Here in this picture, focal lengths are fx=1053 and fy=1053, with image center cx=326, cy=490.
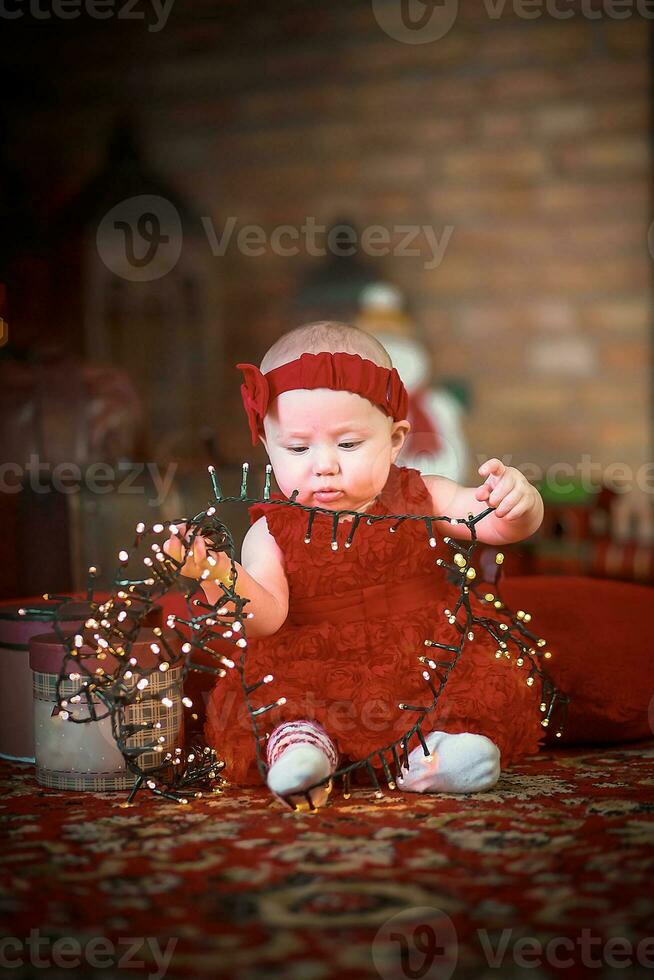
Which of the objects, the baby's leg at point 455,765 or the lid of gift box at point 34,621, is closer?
the baby's leg at point 455,765

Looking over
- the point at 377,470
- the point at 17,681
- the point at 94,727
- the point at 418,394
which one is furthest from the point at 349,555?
the point at 418,394

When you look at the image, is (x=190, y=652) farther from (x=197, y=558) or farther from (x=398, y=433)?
(x=398, y=433)

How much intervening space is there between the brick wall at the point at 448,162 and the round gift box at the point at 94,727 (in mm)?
2599

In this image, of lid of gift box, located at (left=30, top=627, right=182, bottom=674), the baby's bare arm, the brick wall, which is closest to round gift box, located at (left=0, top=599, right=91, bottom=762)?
lid of gift box, located at (left=30, top=627, right=182, bottom=674)

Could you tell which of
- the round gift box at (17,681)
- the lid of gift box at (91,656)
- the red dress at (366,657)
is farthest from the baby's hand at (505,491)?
the round gift box at (17,681)

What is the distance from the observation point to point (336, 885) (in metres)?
0.84

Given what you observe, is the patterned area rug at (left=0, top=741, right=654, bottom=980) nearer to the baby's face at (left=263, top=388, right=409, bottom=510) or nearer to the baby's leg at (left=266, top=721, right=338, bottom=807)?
the baby's leg at (left=266, top=721, right=338, bottom=807)

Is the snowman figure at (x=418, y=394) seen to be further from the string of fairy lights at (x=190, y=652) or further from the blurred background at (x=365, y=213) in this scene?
the string of fairy lights at (x=190, y=652)

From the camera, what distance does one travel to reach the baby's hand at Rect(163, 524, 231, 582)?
1038mm

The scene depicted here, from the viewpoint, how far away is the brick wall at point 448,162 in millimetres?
3549

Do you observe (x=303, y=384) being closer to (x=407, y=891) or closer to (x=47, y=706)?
(x=47, y=706)

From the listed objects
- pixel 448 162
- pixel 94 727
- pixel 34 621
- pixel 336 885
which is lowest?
pixel 336 885

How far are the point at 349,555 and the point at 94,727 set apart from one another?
34 centimetres

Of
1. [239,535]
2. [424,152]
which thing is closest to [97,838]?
[239,535]
